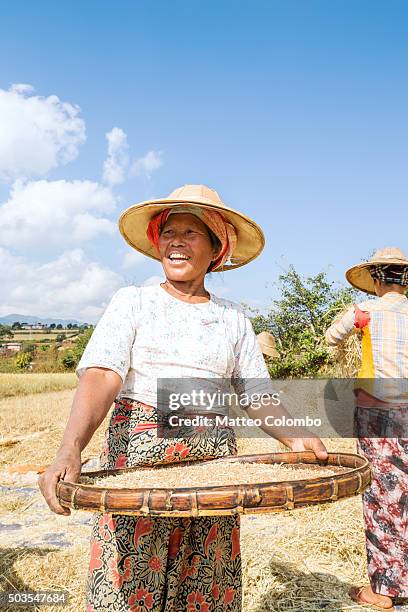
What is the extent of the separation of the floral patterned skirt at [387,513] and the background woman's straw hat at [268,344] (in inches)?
171

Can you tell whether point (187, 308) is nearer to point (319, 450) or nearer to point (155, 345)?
point (155, 345)

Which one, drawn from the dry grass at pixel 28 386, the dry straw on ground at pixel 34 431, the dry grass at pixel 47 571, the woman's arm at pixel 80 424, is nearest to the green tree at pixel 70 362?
the dry grass at pixel 28 386

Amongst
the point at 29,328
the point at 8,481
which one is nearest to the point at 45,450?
the point at 8,481

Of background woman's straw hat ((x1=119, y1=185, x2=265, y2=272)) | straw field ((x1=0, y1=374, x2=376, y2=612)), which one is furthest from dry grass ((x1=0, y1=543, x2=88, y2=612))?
background woman's straw hat ((x1=119, y1=185, x2=265, y2=272))

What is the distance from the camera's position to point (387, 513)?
3387 mm

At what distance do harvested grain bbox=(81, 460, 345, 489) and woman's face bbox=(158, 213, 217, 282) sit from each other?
0.66 m

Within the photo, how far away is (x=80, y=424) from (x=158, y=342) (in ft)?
1.30

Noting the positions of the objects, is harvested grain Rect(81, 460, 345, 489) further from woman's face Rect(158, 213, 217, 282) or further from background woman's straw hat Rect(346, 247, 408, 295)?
background woman's straw hat Rect(346, 247, 408, 295)

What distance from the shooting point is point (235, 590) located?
196 cm

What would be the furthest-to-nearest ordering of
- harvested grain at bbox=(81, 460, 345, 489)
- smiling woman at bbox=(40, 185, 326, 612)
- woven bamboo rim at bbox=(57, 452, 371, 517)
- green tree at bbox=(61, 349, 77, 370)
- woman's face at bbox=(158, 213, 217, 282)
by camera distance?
green tree at bbox=(61, 349, 77, 370) → woman's face at bbox=(158, 213, 217, 282) → smiling woman at bbox=(40, 185, 326, 612) → harvested grain at bbox=(81, 460, 345, 489) → woven bamboo rim at bbox=(57, 452, 371, 517)

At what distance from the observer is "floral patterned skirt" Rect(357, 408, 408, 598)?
3.33 metres

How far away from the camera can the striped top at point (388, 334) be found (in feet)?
11.2

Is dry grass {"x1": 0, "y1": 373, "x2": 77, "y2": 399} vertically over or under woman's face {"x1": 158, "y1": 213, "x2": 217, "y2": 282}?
over

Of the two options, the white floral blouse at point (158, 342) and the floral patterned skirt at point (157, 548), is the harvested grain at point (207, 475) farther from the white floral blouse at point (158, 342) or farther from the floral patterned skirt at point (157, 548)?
the white floral blouse at point (158, 342)
